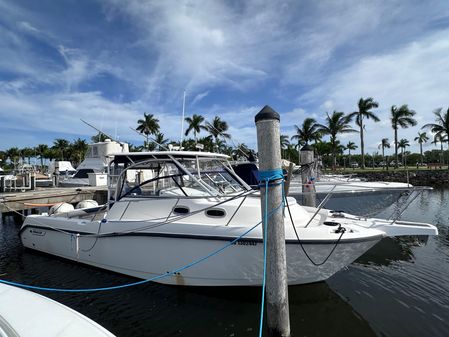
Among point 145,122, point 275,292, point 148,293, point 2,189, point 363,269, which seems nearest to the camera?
point 275,292

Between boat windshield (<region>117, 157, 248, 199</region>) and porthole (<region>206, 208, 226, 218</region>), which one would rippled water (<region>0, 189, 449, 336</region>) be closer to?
porthole (<region>206, 208, 226, 218</region>)

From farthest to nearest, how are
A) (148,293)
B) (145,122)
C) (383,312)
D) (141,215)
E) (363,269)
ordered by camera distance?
(145,122) → (363,269) → (141,215) → (148,293) → (383,312)

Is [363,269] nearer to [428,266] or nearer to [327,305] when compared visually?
[428,266]

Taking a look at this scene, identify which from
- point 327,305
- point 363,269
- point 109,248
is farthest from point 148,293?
point 363,269

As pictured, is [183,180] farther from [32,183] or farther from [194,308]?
[32,183]

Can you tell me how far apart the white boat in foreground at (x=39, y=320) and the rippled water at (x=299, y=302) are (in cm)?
214

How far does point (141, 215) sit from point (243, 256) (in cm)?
246

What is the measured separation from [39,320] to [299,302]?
13.5 feet

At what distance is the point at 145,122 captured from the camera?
159 ft

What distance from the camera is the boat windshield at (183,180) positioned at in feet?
20.8

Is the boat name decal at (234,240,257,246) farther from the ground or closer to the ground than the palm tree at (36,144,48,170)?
closer to the ground

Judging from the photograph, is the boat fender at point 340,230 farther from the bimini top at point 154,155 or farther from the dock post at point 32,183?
the dock post at point 32,183

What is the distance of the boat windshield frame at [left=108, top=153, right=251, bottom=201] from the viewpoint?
6348mm

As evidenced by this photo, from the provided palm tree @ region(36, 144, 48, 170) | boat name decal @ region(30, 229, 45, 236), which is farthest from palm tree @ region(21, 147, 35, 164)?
boat name decal @ region(30, 229, 45, 236)
